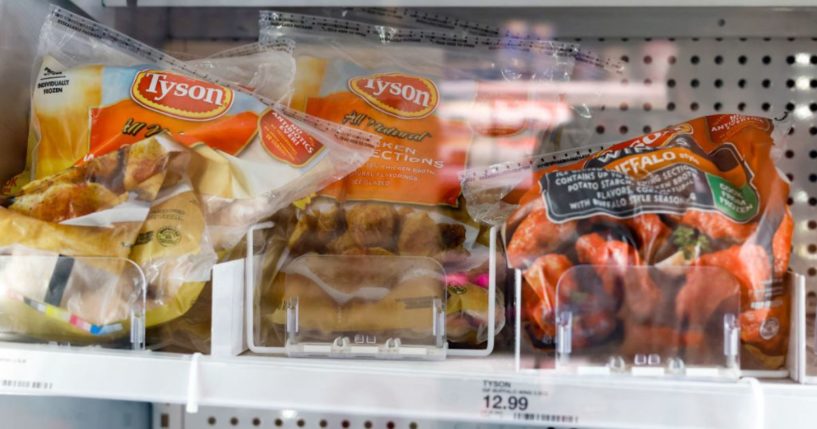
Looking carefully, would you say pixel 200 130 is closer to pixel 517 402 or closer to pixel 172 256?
pixel 172 256

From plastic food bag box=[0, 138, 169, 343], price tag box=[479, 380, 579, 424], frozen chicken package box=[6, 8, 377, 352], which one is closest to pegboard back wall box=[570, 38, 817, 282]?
frozen chicken package box=[6, 8, 377, 352]

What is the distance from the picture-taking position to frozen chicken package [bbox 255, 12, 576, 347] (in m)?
1.04

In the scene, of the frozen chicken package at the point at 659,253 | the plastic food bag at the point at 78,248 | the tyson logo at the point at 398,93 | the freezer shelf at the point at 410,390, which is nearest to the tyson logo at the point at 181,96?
the plastic food bag at the point at 78,248

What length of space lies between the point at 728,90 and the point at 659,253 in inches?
23.1

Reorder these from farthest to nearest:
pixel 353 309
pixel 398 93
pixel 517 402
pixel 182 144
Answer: pixel 398 93, pixel 182 144, pixel 353 309, pixel 517 402

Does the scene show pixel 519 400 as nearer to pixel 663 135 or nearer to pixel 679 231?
pixel 679 231

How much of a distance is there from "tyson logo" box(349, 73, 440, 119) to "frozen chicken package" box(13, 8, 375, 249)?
91 millimetres

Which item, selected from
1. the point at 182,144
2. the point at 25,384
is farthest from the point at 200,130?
the point at 25,384

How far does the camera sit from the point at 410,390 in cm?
82

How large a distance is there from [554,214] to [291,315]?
0.35 m

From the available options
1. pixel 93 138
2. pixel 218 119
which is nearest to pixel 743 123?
pixel 218 119

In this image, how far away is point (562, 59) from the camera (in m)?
1.24

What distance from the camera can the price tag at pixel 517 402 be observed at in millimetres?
791

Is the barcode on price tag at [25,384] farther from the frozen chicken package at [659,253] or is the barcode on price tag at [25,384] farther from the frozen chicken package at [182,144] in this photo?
the frozen chicken package at [659,253]
